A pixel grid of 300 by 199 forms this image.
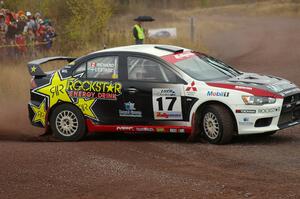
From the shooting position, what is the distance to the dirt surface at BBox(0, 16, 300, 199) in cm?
732

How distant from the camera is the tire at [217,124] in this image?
10078 millimetres

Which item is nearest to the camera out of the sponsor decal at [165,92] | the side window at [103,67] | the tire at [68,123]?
the sponsor decal at [165,92]

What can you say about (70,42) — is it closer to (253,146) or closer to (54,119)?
(54,119)

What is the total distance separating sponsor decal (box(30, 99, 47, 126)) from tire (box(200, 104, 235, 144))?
287 cm

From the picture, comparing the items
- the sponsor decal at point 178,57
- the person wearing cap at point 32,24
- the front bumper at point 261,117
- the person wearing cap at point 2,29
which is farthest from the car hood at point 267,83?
the person wearing cap at point 32,24

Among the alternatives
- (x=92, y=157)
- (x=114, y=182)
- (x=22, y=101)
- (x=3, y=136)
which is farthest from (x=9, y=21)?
(x=114, y=182)

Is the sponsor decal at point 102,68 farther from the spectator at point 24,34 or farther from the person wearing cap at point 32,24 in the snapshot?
the person wearing cap at point 32,24

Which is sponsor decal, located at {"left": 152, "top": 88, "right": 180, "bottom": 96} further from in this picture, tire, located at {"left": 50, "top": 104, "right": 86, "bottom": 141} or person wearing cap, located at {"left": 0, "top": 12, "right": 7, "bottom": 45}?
person wearing cap, located at {"left": 0, "top": 12, "right": 7, "bottom": 45}

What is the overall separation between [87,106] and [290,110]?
3240 millimetres

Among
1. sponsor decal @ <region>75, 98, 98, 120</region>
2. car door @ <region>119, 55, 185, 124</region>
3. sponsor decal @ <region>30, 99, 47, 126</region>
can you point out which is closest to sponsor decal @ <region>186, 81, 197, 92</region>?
car door @ <region>119, 55, 185, 124</region>

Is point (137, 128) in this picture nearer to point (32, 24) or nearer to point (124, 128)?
point (124, 128)

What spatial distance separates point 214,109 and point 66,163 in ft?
8.16

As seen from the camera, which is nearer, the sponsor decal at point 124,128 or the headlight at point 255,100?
the headlight at point 255,100

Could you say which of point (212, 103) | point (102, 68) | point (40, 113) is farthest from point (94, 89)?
point (212, 103)
